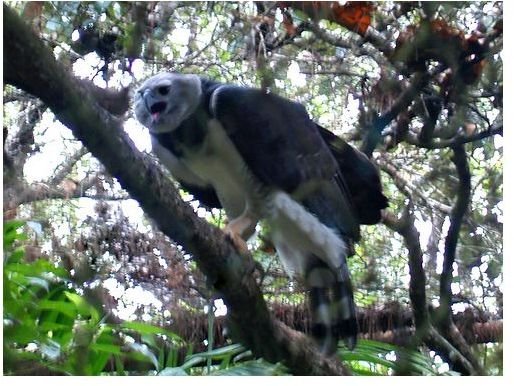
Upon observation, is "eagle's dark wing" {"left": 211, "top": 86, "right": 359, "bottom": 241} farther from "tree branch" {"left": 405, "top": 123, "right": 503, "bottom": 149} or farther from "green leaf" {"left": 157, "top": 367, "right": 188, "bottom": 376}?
"green leaf" {"left": 157, "top": 367, "right": 188, "bottom": 376}

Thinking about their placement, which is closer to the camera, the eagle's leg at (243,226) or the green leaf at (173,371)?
the green leaf at (173,371)

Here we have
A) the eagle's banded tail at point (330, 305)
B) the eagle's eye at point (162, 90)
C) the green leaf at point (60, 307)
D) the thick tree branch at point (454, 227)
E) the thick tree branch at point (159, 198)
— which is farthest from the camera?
the eagle's eye at point (162, 90)

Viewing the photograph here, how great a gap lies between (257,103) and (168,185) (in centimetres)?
46

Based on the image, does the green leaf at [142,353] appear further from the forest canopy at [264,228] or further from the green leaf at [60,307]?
the green leaf at [60,307]

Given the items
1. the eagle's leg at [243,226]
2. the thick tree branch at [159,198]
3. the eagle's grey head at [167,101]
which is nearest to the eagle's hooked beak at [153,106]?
the eagle's grey head at [167,101]

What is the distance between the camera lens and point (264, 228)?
159 cm

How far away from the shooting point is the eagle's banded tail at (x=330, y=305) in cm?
152

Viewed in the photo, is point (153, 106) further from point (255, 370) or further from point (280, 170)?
point (255, 370)

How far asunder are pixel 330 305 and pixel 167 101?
0.55m

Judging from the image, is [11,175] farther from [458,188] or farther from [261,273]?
[458,188]

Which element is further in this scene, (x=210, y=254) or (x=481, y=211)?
(x=481, y=211)

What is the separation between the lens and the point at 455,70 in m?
1.44

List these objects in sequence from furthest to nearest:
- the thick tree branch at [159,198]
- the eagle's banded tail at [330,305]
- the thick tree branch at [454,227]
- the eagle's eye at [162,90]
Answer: the eagle's eye at [162,90] < the eagle's banded tail at [330,305] < the thick tree branch at [454,227] < the thick tree branch at [159,198]
